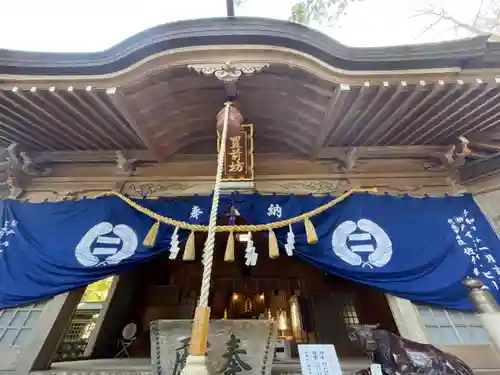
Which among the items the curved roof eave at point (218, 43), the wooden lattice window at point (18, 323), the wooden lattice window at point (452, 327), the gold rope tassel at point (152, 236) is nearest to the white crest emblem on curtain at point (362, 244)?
the wooden lattice window at point (452, 327)

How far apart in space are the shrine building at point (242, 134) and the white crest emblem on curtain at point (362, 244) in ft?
1.80

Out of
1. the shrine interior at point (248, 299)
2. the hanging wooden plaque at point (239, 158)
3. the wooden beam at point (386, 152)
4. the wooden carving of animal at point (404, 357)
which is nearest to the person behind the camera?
the wooden carving of animal at point (404, 357)

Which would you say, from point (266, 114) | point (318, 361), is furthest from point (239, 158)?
point (318, 361)

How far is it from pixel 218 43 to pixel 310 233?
2.65 metres

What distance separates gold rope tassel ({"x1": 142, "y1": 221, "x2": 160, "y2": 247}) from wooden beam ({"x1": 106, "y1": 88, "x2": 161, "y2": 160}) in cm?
139

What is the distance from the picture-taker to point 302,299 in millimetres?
6391

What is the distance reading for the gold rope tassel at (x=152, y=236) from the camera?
3549 mm

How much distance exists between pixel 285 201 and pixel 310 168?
101 cm

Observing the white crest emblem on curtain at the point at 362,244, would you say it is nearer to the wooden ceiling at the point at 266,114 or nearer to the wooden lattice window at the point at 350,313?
the wooden ceiling at the point at 266,114

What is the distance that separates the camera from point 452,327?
334 centimetres

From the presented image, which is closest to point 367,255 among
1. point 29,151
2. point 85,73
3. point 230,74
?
point 230,74

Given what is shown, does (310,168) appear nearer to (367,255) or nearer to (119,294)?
(367,255)

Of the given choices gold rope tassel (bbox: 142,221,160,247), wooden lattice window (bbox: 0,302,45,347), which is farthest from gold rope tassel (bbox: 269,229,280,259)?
wooden lattice window (bbox: 0,302,45,347)

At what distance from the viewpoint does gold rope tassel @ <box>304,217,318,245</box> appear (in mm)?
3452
